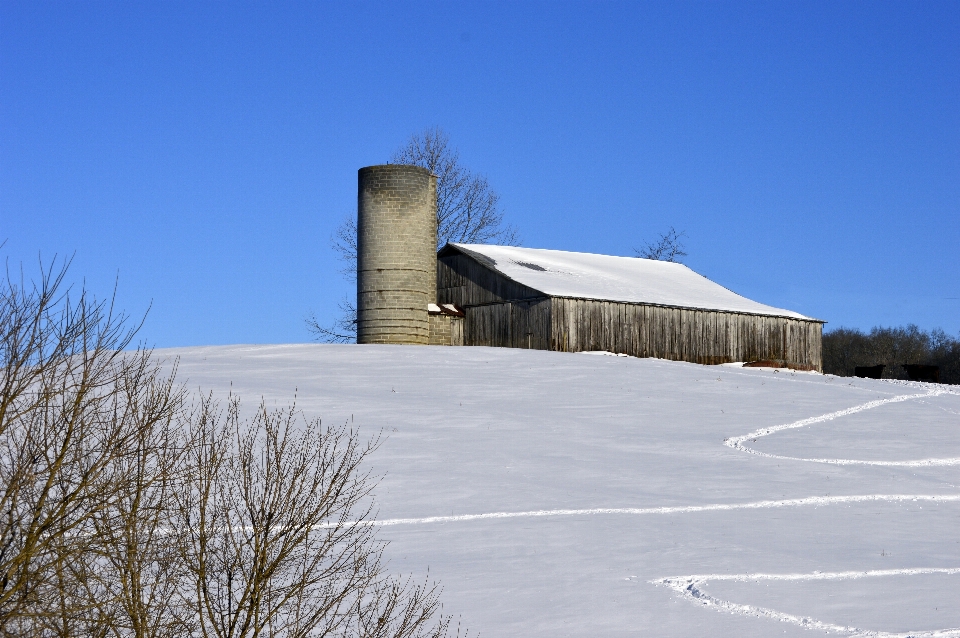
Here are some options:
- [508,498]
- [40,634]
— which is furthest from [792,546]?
[40,634]

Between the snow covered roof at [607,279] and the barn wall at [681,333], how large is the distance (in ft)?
→ 1.12

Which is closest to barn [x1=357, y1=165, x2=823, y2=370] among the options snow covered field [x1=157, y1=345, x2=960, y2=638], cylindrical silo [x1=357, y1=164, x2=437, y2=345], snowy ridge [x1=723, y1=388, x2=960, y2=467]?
cylindrical silo [x1=357, y1=164, x2=437, y2=345]

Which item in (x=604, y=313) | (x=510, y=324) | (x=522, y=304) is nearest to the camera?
(x=522, y=304)

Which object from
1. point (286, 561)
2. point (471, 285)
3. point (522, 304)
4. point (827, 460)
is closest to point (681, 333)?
point (522, 304)

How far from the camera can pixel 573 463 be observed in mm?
Answer: 17906

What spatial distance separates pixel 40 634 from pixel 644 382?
20683 millimetres

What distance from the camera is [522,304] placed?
36281mm

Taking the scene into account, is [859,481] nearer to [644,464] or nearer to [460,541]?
[644,464]

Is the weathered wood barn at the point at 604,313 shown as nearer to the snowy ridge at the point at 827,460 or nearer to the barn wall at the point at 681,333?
the barn wall at the point at 681,333

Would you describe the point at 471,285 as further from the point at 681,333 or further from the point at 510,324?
the point at 681,333

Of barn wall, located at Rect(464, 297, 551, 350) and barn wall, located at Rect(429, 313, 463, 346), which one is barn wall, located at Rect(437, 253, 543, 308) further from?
barn wall, located at Rect(429, 313, 463, 346)

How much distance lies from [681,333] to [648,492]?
23.0 metres

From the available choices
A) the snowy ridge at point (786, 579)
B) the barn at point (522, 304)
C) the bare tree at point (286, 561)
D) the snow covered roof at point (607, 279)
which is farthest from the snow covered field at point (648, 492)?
the snow covered roof at point (607, 279)

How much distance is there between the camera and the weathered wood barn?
35.9 metres
